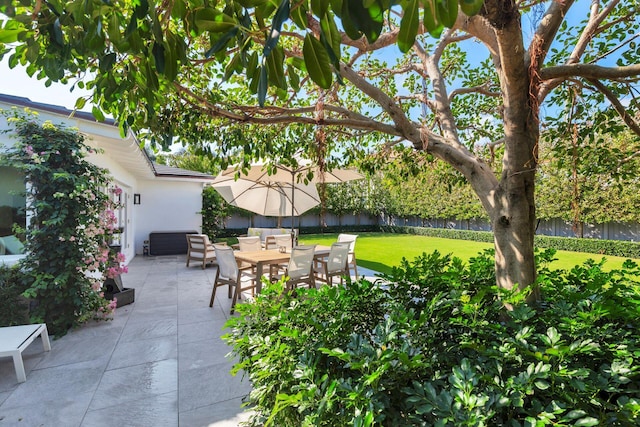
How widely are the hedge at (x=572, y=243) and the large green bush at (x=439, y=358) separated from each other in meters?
9.11

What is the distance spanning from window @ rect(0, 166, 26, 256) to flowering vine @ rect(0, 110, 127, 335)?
299 millimetres

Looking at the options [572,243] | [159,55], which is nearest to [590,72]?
[159,55]

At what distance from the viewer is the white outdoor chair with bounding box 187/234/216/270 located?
397 inches

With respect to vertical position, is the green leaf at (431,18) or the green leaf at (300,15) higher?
the green leaf at (300,15)

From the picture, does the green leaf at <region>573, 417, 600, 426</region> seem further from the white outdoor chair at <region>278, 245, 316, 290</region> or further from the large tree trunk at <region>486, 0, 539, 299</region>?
the white outdoor chair at <region>278, 245, 316, 290</region>

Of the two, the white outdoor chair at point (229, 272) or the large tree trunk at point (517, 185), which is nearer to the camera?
the large tree trunk at point (517, 185)

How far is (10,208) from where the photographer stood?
16.3 feet

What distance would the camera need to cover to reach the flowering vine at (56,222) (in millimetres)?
4547

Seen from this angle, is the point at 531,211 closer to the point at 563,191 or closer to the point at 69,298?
the point at 69,298

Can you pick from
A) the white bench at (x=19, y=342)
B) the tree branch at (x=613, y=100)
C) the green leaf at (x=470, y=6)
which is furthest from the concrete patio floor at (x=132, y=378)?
the tree branch at (x=613, y=100)

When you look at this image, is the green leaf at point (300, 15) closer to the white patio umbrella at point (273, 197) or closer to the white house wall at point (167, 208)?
the white patio umbrella at point (273, 197)

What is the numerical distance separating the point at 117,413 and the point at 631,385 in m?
3.80

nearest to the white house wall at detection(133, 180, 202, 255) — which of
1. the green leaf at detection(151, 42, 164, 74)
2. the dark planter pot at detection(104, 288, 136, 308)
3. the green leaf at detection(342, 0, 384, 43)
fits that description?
the dark planter pot at detection(104, 288, 136, 308)

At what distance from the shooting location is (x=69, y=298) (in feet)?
15.6
